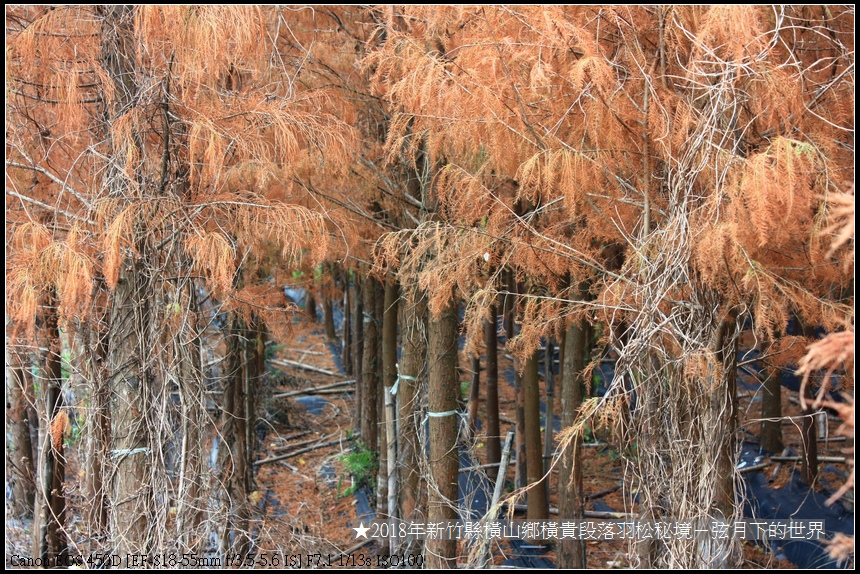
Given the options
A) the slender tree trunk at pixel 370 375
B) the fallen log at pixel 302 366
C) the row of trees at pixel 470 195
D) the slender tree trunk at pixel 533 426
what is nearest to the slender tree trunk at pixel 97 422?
the row of trees at pixel 470 195

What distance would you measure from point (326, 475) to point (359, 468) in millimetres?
1018

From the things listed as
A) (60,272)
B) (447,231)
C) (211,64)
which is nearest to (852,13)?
(447,231)

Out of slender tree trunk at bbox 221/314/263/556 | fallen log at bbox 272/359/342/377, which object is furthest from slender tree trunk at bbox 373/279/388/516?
fallen log at bbox 272/359/342/377

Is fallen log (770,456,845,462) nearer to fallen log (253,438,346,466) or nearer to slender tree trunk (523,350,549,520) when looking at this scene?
slender tree trunk (523,350,549,520)

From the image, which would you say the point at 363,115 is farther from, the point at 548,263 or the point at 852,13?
the point at 852,13

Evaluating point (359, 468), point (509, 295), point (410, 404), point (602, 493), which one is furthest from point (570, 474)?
point (359, 468)

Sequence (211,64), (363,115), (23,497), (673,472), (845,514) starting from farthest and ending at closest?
(23,497) → (845,514) → (363,115) → (211,64) → (673,472)

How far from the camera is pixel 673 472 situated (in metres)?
4.09

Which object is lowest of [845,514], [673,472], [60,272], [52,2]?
[845,514]

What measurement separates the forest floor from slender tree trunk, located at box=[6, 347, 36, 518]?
1.09ft

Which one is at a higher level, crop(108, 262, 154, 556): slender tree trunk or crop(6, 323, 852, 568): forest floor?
crop(108, 262, 154, 556): slender tree trunk

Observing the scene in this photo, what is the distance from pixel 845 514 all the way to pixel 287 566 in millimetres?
5954

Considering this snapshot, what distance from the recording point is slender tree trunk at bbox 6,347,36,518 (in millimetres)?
7848

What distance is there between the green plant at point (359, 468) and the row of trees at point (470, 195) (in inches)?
173
